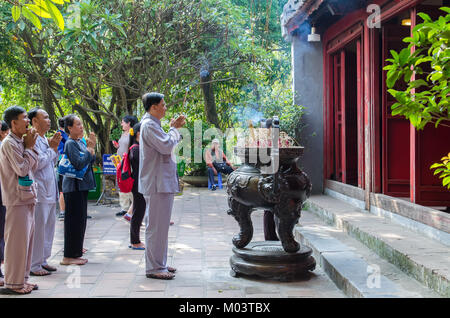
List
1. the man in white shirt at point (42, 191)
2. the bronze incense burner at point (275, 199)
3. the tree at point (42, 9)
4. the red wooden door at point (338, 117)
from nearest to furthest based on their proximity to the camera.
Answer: the tree at point (42, 9)
the bronze incense burner at point (275, 199)
the man in white shirt at point (42, 191)
the red wooden door at point (338, 117)

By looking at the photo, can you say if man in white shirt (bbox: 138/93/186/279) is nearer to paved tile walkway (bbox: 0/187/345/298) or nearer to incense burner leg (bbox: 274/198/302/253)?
paved tile walkway (bbox: 0/187/345/298)

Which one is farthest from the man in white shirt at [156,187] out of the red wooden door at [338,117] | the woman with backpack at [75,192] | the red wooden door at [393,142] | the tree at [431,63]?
the red wooden door at [338,117]

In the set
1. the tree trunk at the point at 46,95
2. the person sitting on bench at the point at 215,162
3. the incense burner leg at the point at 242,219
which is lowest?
the incense burner leg at the point at 242,219

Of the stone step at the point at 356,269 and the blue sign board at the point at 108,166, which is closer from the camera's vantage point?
the stone step at the point at 356,269

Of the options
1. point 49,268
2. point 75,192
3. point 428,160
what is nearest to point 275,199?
point 75,192

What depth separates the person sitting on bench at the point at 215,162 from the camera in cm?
1395

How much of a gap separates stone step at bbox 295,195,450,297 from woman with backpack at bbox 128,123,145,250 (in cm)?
223

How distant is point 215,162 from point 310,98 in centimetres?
458

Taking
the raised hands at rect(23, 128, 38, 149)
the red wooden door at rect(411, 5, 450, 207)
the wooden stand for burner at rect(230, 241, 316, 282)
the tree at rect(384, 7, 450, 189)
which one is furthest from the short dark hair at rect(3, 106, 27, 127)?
the red wooden door at rect(411, 5, 450, 207)

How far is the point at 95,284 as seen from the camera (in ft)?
16.3

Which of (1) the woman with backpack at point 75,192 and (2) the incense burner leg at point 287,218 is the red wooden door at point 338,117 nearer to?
(2) the incense burner leg at point 287,218

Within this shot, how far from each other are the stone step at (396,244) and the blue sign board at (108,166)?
5179 mm
